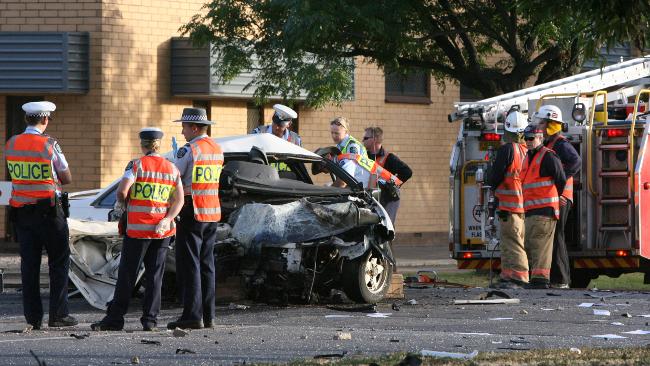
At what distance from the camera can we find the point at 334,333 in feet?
38.5

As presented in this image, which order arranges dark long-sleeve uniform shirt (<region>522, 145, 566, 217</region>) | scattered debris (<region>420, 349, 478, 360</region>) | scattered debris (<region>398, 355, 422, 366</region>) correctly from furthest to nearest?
dark long-sleeve uniform shirt (<region>522, 145, 566, 217</region>) < scattered debris (<region>420, 349, 478, 360</region>) < scattered debris (<region>398, 355, 422, 366</region>)

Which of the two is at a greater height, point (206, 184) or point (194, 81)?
point (194, 81)

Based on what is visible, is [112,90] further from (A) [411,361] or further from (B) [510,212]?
(A) [411,361]

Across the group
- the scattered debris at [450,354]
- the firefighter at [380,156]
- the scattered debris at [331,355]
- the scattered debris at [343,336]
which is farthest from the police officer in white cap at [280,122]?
the scattered debris at [450,354]

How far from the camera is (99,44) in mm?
25328

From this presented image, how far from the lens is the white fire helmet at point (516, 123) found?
17.2 metres

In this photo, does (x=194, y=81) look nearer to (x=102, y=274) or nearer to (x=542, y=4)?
(x=102, y=274)

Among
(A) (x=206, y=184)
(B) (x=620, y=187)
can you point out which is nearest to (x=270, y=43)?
(B) (x=620, y=187)

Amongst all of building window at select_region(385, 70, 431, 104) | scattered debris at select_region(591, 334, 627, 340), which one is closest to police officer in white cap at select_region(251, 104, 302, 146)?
scattered debris at select_region(591, 334, 627, 340)

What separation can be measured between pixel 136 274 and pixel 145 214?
0.52 meters

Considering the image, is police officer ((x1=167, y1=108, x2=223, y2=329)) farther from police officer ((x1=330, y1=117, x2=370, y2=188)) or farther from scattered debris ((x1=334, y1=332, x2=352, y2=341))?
police officer ((x1=330, y1=117, x2=370, y2=188))

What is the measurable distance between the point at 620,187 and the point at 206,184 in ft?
21.5

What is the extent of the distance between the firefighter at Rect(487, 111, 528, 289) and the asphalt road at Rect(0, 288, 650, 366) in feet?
3.88

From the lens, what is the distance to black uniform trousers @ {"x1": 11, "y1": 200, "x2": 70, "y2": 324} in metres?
12.4
